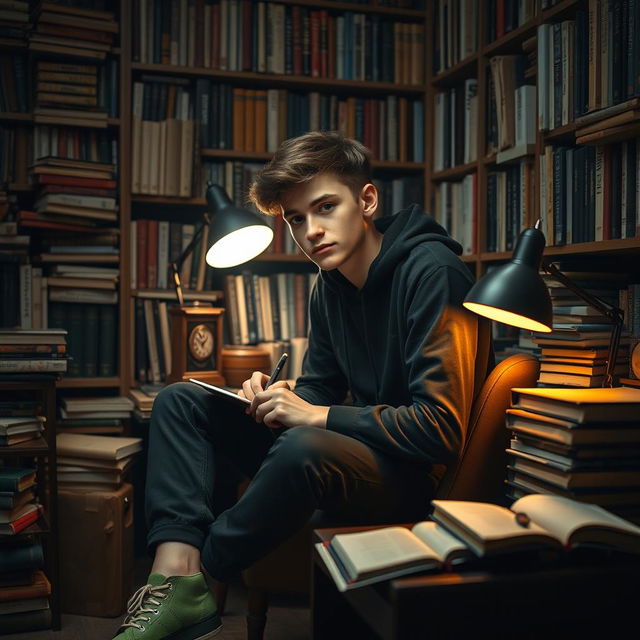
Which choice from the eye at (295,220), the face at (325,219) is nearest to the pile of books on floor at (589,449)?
the face at (325,219)

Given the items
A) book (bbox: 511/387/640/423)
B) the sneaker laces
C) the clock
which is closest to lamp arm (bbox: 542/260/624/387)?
book (bbox: 511/387/640/423)

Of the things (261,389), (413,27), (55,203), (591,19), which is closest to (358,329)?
(261,389)

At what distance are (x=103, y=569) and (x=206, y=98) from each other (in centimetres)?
165

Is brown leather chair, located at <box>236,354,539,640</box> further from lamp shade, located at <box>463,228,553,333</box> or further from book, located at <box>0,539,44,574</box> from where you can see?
book, located at <box>0,539,44,574</box>

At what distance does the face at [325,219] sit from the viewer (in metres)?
1.82

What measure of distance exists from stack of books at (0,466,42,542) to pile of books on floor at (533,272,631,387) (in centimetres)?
140

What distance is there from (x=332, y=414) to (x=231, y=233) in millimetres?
793

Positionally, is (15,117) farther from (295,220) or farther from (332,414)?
(332,414)

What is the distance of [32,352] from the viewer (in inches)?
85.3

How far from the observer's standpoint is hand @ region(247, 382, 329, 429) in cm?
164

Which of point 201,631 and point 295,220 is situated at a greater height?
point 295,220

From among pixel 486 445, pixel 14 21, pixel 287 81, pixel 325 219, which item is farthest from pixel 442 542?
pixel 14 21

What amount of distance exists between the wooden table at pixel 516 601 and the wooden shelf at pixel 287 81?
2101 millimetres

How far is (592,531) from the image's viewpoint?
1153 mm
